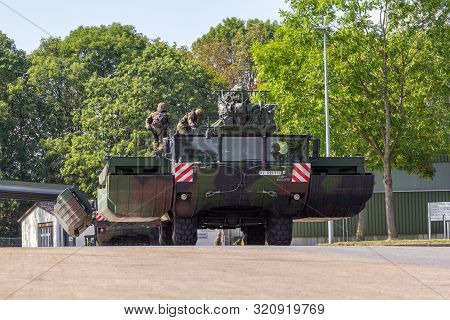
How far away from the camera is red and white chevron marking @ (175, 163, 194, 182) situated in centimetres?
2250

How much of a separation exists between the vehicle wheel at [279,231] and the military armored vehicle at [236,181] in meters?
0.02

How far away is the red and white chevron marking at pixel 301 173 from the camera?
75.4 ft

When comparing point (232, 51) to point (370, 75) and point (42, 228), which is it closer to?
point (42, 228)

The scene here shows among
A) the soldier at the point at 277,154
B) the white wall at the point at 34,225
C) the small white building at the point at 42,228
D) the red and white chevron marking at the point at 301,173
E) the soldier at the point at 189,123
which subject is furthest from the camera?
the white wall at the point at 34,225

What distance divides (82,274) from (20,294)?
5.77ft

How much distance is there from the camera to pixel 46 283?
1129 cm

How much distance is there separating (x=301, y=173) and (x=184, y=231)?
2.84 metres

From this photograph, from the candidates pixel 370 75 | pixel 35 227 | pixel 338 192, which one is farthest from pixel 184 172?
pixel 35 227

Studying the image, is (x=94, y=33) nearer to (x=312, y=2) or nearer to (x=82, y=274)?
(x=312, y=2)

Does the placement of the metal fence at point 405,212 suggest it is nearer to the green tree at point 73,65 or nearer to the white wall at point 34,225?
the white wall at point 34,225

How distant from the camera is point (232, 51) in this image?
3450 inches

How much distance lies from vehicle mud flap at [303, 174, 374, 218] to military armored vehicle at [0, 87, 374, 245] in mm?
21

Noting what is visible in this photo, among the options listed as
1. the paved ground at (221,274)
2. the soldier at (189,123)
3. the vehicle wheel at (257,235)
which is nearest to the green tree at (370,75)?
the vehicle wheel at (257,235)

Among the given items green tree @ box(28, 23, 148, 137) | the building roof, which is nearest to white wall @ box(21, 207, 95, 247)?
the building roof
